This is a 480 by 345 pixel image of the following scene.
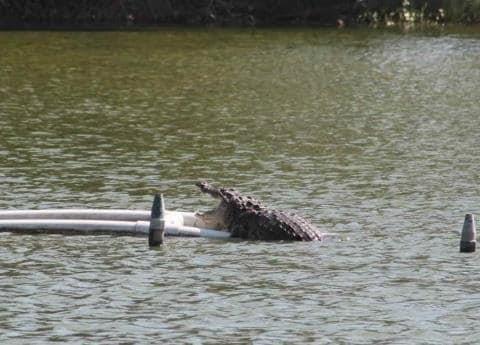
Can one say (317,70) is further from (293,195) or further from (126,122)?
(293,195)

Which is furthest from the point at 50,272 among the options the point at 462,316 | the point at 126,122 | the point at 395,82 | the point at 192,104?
the point at 395,82

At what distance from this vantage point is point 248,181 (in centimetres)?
3027

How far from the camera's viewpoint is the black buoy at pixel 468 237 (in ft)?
76.5

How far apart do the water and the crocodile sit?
1.38 feet

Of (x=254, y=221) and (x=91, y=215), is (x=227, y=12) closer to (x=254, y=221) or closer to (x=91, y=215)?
(x=91, y=215)

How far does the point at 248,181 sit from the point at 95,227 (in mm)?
5913

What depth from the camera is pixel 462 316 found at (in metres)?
20.0

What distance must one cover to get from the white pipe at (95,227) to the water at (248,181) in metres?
0.24

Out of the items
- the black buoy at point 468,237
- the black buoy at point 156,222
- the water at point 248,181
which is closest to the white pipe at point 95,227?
the water at point 248,181

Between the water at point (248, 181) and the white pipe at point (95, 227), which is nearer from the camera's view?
the water at point (248, 181)

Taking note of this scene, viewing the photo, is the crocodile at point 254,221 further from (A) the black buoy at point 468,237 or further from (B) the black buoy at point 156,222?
(A) the black buoy at point 468,237

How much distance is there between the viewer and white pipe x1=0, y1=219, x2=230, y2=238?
81.5 feet

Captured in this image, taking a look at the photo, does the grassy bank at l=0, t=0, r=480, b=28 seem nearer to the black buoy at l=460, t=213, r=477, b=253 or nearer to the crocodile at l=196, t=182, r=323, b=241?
the crocodile at l=196, t=182, r=323, b=241

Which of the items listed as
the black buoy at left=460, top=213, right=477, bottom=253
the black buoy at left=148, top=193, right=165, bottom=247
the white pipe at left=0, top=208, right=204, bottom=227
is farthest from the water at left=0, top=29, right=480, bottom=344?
the white pipe at left=0, top=208, right=204, bottom=227
